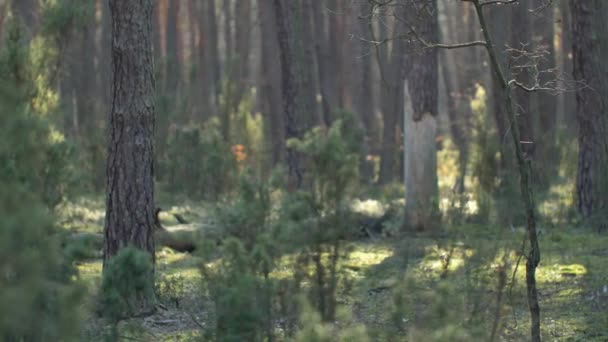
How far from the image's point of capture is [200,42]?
32281mm

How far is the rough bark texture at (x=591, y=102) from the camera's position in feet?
37.0

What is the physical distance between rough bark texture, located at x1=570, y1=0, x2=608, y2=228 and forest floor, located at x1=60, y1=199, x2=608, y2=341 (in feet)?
1.79

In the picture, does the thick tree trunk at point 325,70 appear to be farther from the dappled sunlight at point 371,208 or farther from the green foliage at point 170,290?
the green foliage at point 170,290

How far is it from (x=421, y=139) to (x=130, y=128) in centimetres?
620

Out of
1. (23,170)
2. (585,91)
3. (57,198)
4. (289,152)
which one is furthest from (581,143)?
(23,170)

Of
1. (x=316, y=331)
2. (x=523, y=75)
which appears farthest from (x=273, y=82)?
(x=316, y=331)

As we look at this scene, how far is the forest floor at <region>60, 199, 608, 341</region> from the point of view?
5.08 meters

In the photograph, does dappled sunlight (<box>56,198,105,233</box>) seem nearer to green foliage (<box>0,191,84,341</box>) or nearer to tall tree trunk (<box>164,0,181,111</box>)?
tall tree trunk (<box>164,0,181,111</box>)

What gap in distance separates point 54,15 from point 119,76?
4991mm

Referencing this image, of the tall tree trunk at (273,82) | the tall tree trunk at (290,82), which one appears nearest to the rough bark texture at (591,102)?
the tall tree trunk at (290,82)

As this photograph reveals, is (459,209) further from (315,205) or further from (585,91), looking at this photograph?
(315,205)

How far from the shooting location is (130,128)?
7387 millimetres

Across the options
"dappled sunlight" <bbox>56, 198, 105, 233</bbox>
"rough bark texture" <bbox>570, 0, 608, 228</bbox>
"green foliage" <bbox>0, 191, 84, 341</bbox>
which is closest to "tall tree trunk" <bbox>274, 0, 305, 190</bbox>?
"dappled sunlight" <bbox>56, 198, 105, 233</bbox>

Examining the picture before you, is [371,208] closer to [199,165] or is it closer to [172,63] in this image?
[199,165]
